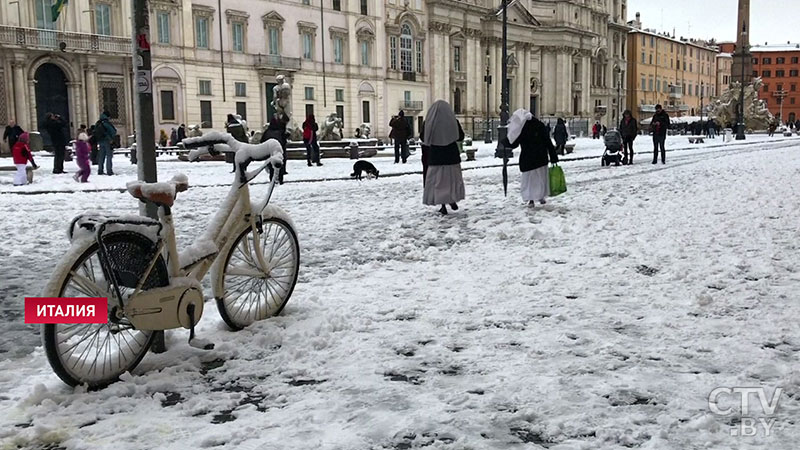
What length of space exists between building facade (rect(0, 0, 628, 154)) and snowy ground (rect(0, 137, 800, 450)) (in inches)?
1239

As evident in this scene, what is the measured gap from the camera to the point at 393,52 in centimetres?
5619

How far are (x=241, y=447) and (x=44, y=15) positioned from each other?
38.9 m

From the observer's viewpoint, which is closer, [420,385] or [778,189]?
[420,385]

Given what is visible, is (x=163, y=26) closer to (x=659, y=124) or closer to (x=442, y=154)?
(x=659, y=124)

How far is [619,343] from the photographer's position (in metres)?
4.52

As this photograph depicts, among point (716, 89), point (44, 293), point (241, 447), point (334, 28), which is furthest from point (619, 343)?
point (716, 89)

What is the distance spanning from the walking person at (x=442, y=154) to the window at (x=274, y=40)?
1512 inches

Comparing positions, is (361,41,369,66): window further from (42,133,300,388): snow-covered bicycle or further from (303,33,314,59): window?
(42,133,300,388): snow-covered bicycle

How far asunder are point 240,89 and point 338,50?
9.30 meters

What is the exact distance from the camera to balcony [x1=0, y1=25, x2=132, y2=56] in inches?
1358

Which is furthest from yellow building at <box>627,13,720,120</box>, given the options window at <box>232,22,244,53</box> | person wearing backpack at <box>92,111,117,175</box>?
person wearing backpack at <box>92,111,117,175</box>

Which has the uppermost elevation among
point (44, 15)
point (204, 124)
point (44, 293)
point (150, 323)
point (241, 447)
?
point (44, 15)

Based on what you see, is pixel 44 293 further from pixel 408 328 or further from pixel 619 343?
pixel 619 343

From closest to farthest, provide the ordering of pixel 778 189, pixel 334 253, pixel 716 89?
pixel 334 253 → pixel 778 189 → pixel 716 89
